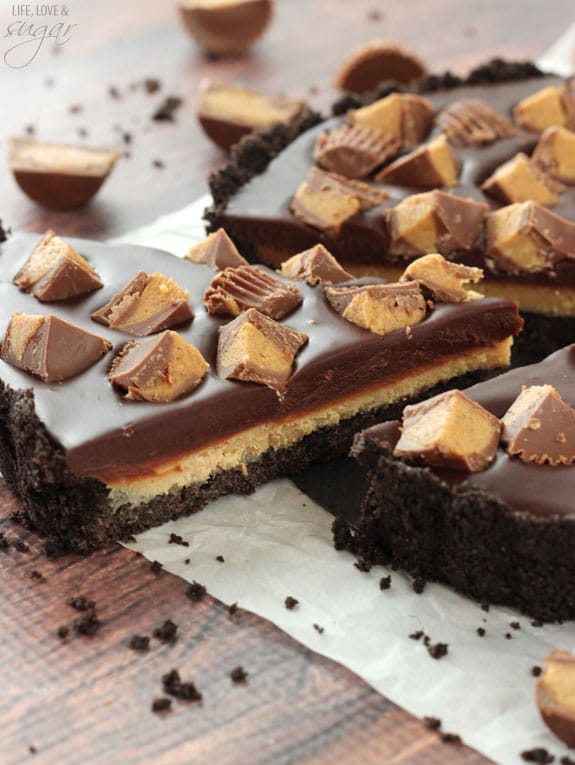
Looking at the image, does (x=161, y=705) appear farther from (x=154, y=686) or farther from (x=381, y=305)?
(x=381, y=305)

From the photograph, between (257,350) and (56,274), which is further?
(56,274)

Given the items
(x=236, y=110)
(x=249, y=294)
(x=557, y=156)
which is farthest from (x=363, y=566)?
(x=236, y=110)

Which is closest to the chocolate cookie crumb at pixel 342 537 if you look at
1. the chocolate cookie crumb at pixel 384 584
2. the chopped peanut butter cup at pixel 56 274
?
the chocolate cookie crumb at pixel 384 584

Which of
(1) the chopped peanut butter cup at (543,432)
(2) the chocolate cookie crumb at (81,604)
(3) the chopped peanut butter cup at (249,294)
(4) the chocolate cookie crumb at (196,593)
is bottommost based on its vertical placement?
(4) the chocolate cookie crumb at (196,593)

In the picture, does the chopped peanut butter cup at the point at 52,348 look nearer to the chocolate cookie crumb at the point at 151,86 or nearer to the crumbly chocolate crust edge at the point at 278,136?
the crumbly chocolate crust edge at the point at 278,136

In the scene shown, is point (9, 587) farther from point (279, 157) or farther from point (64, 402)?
point (279, 157)

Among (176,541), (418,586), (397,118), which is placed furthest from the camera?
(397,118)

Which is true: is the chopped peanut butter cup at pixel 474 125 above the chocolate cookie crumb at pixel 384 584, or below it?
above
